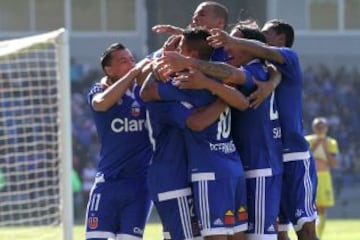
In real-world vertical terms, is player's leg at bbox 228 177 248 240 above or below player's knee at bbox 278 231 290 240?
above

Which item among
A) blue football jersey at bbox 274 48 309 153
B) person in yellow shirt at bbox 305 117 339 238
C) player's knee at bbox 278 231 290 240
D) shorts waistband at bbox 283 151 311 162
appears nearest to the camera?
blue football jersey at bbox 274 48 309 153

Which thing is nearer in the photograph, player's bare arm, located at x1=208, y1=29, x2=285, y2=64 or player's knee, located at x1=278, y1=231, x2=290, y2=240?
player's bare arm, located at x1=208, y1=29, x2=285, y2=64

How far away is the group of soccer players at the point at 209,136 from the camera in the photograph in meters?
8.02

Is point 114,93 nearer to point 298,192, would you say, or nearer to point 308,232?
point 298,192

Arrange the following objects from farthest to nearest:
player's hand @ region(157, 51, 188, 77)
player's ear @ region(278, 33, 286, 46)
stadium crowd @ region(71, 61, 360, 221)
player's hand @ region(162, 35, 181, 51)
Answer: stadium crowd @ region(71, 61, 360, 221)
player's ear @ region(278, 33, 286, 46)
player's hand @ region(162, 35, 181, 51)
player's hand @ region(157, 51, 188, 77)

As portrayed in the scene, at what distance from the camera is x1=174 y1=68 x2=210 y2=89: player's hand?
25.8 feet

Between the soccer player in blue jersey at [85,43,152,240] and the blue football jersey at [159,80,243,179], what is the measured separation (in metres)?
1.15

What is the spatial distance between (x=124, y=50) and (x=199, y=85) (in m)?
1.49

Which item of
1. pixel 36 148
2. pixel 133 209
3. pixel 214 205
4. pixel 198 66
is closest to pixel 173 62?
pixel 198 66

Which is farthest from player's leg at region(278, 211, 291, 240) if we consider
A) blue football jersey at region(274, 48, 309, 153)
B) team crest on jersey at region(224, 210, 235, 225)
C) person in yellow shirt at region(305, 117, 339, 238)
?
person in yellow shirt at region(305, 117, 339, 238)

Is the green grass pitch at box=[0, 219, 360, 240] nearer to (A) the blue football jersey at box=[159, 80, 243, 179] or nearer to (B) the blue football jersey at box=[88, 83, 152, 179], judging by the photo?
(B) the blue football jersey at box=[88, 83, 152, 179]

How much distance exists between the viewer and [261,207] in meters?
8.38

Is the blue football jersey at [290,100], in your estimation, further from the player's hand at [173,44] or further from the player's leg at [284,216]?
the player's hand at [173,44]

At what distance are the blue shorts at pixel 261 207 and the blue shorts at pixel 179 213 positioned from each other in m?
0.42
